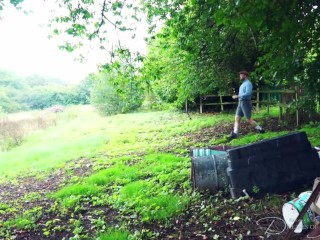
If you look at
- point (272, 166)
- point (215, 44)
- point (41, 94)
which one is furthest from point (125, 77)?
point (41, 94)

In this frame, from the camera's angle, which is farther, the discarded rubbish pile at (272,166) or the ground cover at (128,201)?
the discarded rubbish pile at (272,166)

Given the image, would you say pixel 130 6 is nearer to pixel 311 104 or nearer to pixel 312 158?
pixel 311 104

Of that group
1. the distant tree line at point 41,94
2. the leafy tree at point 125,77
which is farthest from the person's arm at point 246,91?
the distant tree line at point 41,94

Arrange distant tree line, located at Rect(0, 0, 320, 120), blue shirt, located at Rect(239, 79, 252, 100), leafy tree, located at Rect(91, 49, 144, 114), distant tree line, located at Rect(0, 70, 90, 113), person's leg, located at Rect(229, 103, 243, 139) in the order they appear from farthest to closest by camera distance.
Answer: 1. distant tree line, located at Rect(0, 70, 90, 113)
2. person's leg, located at Rect(229, 103, 243, 139)
3. blue shirt, located at Rect(239, 79, 252, 100)
4. leafy tree, located at Rect(91, 49, 144, 114)
5. distant tree line, located at Rect(0, 0, 320, 120)

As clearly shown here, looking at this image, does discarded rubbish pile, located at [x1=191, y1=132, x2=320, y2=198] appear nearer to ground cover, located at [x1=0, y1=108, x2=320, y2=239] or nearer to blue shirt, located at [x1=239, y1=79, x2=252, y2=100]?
ground cover, located at [x1=0, y1=108, x2=320, y2=239]

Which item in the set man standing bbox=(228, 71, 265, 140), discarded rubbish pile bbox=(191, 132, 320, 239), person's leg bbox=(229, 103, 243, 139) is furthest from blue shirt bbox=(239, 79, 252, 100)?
discarded rubbish pile bbox=(191, 132, 320, 239)

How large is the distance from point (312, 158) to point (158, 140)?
7491mm

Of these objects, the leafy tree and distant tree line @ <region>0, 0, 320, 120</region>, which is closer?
distant tree line @ <region>0, 0, 320, 120</region>

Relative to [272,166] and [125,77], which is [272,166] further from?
[125,77]

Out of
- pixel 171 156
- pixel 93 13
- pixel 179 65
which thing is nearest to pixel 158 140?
pixel 179 65

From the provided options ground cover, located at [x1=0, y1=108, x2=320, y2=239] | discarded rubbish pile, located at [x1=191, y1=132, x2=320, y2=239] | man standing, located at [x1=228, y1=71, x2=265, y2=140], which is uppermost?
man standing, located at [x1=228, y1=71, x2=265, y2=140]

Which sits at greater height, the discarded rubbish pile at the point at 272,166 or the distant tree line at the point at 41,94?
the distant tree line at the point at 41,94

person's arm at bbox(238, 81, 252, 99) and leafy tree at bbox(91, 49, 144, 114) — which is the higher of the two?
leafy tree at bbox(91, 49, 144, 114)

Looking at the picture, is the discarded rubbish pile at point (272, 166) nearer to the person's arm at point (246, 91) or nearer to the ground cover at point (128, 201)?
the ground cover at point (128, 201)
